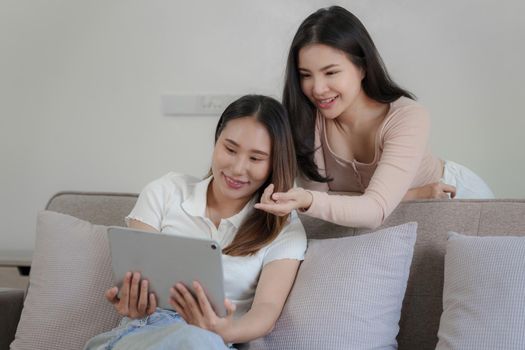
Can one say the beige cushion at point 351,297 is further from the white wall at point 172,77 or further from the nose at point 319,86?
the white wall at point 172,77

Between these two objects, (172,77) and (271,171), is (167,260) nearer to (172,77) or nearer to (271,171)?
(271,171)

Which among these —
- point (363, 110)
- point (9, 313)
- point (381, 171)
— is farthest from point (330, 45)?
point (9, 313)

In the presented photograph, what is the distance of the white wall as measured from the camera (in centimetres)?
253

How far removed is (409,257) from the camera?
58.9 inches

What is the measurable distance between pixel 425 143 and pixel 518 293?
517 mm

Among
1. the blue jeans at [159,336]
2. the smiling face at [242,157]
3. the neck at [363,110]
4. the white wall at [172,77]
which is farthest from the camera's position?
the white wall at [172,77]

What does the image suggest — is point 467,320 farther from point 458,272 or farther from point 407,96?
point 407,96

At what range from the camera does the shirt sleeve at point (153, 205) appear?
1571 mm

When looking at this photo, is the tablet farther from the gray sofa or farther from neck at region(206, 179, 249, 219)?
the gray sofa

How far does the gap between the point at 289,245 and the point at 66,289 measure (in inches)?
21.9

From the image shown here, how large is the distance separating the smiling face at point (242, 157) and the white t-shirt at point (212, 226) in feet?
0.25

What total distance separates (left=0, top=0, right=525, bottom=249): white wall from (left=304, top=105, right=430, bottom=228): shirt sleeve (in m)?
0.93

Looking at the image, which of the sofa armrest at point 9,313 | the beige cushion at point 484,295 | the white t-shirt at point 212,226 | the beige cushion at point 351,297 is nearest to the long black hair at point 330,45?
the white t-shirt at point 212,226

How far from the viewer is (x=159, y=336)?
3.91 ft
